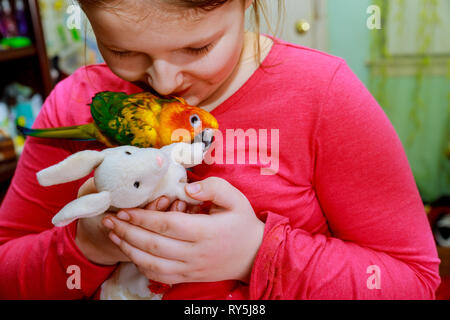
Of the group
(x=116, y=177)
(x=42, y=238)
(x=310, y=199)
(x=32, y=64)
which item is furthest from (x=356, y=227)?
(x=32, y=64)

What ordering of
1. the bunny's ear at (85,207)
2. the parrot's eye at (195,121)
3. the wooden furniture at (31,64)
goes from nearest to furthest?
the bunny's ear at (85,207) < the parrot's eye at (195,121) < the wooden furniture at (31,64)

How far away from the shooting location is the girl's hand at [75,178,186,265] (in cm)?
48

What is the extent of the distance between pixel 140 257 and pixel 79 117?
0.27 m

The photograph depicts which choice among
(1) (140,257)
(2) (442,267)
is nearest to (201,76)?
(1) (140,257)

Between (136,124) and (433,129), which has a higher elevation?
(136,124)

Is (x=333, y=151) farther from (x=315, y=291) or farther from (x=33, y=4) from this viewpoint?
(x=33, y=4)

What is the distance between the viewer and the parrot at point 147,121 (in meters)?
0.48

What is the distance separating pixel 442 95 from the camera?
1934 millimetres

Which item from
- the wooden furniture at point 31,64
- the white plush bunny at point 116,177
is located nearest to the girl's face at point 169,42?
the white plush bunny at point 116,177

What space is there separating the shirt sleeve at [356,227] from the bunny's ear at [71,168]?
230 millimetres

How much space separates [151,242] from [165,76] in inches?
7.6

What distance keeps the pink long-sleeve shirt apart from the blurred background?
73cm

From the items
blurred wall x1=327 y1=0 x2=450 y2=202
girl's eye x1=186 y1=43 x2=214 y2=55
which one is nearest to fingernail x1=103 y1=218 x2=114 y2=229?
girl's eye x1=186 y1=43 x2=214 y2=55

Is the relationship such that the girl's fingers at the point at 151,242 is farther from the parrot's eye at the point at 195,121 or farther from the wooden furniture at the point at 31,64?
the wooden furniture at the point at 31,64
